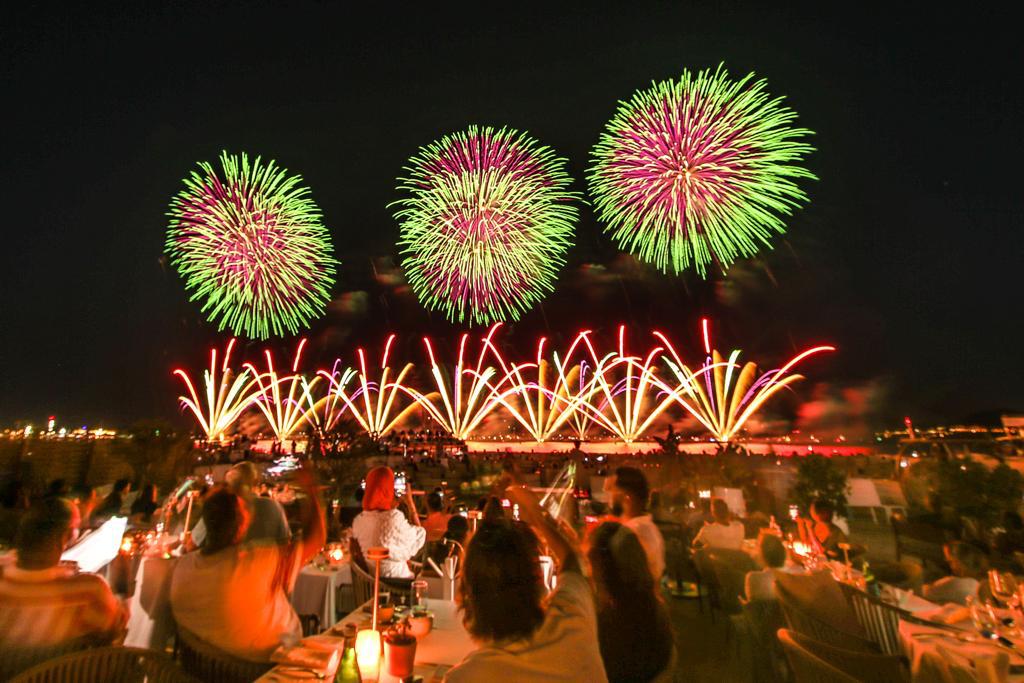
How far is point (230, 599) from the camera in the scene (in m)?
3.04

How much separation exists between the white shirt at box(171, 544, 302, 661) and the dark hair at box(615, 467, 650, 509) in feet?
8.97

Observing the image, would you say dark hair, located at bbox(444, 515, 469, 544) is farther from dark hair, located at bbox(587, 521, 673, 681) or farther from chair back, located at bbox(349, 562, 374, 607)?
dark hair, located at bbox(587, 521, 673, 681)

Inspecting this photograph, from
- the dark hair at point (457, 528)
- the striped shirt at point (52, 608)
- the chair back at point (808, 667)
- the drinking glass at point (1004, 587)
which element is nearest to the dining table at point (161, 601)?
the striped shirt at point (52, 608)

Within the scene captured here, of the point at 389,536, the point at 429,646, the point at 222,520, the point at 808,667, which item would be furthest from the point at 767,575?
the point at 222,520

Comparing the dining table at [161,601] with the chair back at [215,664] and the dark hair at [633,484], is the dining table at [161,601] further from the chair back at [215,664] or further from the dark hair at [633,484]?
the dark hair at [633,484]

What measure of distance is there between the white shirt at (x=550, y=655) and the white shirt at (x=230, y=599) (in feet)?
5.99

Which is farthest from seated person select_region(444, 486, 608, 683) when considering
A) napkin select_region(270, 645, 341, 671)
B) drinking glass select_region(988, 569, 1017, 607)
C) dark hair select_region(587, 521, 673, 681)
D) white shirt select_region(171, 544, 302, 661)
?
drinking glass select_region(988, 569, 1017, 607)

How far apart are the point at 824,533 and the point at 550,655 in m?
6.13

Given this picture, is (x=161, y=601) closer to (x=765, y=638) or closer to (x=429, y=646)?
(x=429, y=646)

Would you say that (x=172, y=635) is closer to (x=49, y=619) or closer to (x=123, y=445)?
(x=49, y=619)

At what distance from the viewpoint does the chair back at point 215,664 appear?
2998mm

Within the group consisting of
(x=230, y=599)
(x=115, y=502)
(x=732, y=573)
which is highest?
(x=115, y=502)

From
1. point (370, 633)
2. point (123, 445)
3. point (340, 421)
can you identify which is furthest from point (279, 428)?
point (370, 633)

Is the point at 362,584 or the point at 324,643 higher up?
the point at 324,643
